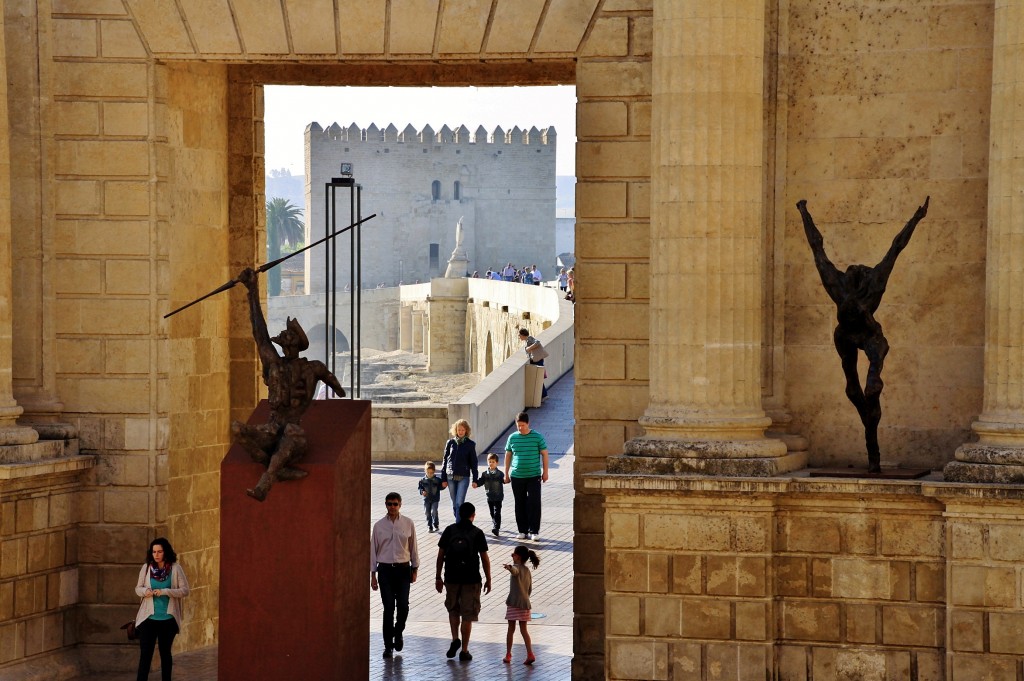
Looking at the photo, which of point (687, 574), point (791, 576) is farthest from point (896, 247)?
point (687, 574)

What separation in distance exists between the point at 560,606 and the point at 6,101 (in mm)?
7694

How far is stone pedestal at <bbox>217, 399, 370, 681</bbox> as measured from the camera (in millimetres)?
13109

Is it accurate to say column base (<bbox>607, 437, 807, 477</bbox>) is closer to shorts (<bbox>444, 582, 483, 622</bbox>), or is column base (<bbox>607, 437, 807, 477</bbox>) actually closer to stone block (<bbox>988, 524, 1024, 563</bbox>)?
stone block (<bbox>988, 524, 1024, 563</bbox>)

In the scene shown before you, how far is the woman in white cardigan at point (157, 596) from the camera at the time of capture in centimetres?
1398

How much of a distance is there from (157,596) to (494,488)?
8.30m

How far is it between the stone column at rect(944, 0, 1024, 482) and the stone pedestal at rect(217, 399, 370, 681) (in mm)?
4694

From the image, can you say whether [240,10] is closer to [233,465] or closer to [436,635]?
[233,465]

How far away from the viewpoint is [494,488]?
2186cm

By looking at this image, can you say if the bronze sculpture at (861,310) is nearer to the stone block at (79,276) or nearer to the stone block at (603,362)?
the stone block at (603,362)

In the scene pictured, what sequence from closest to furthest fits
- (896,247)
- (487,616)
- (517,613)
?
1. (896,247)
2. (517,613)
3. (487,616)

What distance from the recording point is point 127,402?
15.5m

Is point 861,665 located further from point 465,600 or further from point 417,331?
point 417,331

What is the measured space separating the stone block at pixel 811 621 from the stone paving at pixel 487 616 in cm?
264

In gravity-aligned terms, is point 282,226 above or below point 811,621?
above
